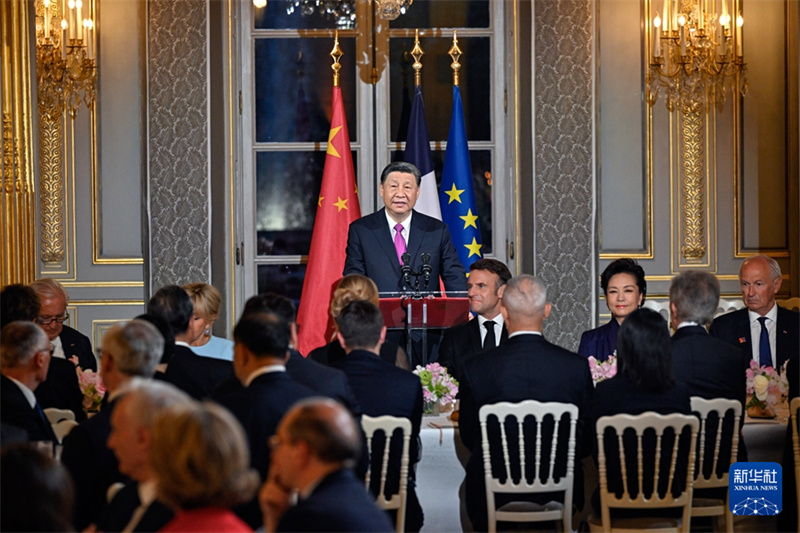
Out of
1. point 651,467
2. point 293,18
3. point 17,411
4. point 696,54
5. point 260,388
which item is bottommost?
point 651,467

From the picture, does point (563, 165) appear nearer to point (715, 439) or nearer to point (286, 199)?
point (286, 199)

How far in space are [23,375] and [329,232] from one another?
349 cm

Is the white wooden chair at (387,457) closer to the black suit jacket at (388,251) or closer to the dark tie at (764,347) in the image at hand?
the black suit jacket at (388,251)

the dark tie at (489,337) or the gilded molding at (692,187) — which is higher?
the gilded molding at (692,187)

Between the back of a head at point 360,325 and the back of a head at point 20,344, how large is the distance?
0.97 metres

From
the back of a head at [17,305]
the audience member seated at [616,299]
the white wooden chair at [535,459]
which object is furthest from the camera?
the audience member seated at [616,299]

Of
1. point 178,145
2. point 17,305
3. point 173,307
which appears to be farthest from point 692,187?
point 17,305

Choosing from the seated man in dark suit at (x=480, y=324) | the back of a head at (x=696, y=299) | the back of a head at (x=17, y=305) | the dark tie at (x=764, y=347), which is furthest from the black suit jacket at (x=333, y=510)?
the dark tie at (x=764, y=347)

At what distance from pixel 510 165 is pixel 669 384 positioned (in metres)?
3.61

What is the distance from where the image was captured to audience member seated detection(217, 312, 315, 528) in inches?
109

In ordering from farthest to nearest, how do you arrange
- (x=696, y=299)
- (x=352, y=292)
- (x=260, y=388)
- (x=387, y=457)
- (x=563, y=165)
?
(x=563, y=165) < (x=352, y=292) < (x=696, y=299) < (x=387, y=457) < (x=260, y=388)

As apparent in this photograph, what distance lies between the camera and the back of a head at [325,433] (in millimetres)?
1894

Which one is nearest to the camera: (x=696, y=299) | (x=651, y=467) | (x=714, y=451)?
(x=651, y=467)

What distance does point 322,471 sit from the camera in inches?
75.1
